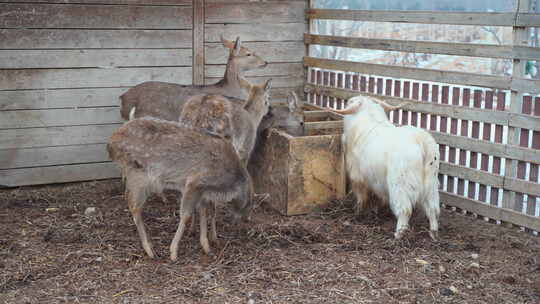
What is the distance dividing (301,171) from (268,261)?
1427 millimetres

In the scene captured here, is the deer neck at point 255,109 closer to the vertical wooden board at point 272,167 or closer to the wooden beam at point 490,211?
the vertical wooden board at point 272,167

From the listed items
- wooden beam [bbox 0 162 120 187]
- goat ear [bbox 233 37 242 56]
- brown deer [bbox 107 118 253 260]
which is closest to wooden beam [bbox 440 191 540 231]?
brown deer [bbox 107 118 253 260]

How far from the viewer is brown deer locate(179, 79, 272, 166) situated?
6.12 meters

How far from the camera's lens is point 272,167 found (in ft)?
22.2

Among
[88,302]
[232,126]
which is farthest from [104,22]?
[88,302]

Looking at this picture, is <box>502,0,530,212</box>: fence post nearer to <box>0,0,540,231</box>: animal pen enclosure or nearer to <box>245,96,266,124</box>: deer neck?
<box>0,0,540,231</box>: animal pen enclosure

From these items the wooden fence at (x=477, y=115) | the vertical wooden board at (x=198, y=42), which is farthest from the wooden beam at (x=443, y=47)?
the vertical wooden board at (x=198, y=42)

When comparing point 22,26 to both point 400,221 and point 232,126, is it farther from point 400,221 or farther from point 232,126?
point 400,221

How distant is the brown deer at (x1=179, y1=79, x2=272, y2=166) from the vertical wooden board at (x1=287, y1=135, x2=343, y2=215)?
441 millimetres

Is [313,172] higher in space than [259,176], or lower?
higher

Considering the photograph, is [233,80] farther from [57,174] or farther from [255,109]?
[57,174]

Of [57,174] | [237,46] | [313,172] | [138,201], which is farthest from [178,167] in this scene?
[237,46]

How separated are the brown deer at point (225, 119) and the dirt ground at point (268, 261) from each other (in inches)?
28.6

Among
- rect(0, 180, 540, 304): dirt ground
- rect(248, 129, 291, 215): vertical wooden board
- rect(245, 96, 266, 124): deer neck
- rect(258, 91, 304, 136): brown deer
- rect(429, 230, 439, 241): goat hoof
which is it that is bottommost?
rect(0, 180, 540, 304): dirt ground
